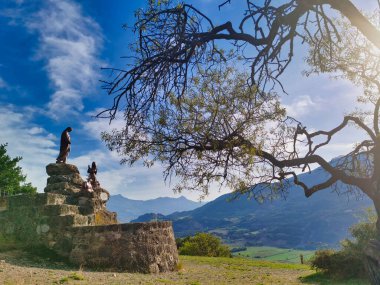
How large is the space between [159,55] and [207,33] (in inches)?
45.1

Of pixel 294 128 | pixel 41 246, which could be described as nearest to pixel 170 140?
pixel 294 128

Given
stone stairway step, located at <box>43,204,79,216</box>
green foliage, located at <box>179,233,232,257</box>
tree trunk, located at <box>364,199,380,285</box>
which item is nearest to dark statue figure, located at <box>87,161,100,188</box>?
stone stairway step, located at <box>43,204,79,216</box>

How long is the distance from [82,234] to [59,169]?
6.00 metres

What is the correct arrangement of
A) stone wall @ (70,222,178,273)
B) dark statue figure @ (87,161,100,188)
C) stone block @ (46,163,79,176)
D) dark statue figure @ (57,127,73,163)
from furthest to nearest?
dark statue figure @ (87,161,100,188) < dark statue figure @ (57,127,73,163) < stone block @ (46,163,79,176) < stone wall @ (70,222,178,273)

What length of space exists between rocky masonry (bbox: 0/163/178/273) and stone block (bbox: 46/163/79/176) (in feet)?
2.65

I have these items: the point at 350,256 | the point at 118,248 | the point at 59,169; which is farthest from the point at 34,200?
the point at 350,256

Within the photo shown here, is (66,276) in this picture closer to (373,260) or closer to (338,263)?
(373,260)

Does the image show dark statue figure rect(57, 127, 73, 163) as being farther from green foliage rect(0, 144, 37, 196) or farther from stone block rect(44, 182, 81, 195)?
green foliage rect(0, 144, 37, 196)

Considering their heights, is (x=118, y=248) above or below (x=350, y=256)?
above

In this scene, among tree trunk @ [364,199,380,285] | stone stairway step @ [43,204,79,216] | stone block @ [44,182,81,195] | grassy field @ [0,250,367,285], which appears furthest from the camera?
stone block @ [44,182,81,195]

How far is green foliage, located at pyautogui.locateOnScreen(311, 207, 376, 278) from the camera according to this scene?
61.5ft

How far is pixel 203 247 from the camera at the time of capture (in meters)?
37.4

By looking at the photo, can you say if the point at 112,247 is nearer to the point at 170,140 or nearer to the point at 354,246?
the point at 170,140

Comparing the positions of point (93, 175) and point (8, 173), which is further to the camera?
point (8, 173)
